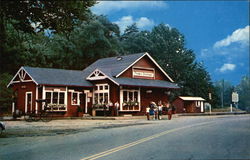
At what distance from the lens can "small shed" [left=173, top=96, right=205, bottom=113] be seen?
47875 millimetres

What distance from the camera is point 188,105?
163 ft

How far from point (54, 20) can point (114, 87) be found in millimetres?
20781

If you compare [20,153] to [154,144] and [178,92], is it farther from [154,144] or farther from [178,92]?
[178,92]

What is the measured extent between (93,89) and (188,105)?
18.0 m

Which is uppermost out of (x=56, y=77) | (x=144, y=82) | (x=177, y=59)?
(x=177, y=59)

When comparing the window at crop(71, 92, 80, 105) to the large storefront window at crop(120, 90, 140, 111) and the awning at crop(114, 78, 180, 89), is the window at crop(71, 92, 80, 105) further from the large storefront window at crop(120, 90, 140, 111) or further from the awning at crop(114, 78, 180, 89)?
the large storefront window at crop(120, 90, 140, 111)

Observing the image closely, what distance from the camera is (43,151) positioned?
420 inches

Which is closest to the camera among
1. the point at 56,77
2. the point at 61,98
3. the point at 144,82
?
the point at 61,98

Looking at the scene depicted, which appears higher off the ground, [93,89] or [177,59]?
[177,59]

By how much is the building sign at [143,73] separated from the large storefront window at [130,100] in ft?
7.90

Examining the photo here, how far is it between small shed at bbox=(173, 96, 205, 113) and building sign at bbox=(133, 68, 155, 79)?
29.3ft

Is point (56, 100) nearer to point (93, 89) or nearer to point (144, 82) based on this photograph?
point (93, 89)

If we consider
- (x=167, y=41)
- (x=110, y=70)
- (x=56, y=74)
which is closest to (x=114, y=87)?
(x=110, y=70)

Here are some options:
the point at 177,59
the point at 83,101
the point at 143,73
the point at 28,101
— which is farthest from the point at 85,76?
the point at 177,59
